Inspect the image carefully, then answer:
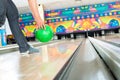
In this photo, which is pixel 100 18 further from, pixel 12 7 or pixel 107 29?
pixel 12 7

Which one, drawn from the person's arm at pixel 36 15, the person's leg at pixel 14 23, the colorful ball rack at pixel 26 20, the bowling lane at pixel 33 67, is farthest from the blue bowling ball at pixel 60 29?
the bowling lane at pixel 33 67

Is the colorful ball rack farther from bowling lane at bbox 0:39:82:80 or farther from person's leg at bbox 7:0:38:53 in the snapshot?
bowling lane at bbox 0:39:82:80

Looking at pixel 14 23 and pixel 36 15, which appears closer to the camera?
pixel 36 15

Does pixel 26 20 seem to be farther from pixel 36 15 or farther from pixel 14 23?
pixel 36 15

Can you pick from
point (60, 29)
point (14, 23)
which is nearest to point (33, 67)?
point (14, 23)

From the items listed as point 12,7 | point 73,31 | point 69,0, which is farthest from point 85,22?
point 12,7

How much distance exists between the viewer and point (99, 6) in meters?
8.83

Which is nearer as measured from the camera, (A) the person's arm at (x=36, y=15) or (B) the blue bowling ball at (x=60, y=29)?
(A) the person's arm at (x=36, y=15)

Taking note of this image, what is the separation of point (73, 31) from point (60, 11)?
0.91m

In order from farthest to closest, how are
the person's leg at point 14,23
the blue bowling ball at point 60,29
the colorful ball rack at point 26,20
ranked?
the colorful ball rack at point 26,20 → the blue bowling ball at point 60,29 → the person's leg at point 14,23

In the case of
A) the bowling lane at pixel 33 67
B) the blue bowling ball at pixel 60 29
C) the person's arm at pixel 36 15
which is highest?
the person's arm at pixel 36 15

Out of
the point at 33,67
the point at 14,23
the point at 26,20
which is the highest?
the point at 26,20

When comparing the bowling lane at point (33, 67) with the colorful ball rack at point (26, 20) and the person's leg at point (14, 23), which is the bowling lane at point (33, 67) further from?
the colorful ball rack at point (26, 20)

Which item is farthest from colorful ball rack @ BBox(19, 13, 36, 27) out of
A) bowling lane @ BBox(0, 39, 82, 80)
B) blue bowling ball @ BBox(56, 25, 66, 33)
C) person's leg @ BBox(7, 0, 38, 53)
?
bowling lane @ BBox(0, 39, 82, 80)
